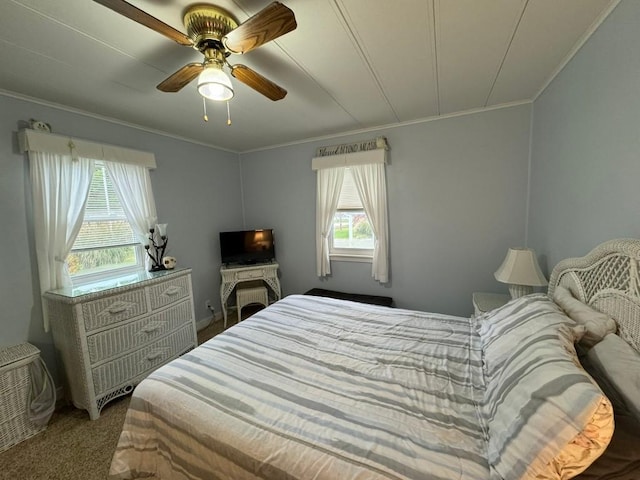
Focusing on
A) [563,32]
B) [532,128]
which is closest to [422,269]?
[532,128]

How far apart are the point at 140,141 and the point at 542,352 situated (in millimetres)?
3546

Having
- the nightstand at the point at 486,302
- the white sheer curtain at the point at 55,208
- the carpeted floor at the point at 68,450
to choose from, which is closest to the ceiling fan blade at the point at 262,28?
the white sheer curtain at the point at 55,208

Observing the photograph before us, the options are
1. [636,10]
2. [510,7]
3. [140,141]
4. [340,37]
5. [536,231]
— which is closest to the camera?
[636,10]

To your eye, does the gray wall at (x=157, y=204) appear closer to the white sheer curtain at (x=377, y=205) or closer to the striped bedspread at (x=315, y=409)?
the striped bedspread at (x=315, y=409)

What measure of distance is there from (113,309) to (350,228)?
8.35 ft

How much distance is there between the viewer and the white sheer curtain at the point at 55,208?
1.99 m

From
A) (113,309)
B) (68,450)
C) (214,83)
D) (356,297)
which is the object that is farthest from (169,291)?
(356,297)

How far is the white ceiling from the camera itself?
4.02 feet

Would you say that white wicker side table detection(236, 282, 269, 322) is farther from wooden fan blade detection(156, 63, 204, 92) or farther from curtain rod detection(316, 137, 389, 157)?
wooden fan blade detection(156, 63, 204, 92)

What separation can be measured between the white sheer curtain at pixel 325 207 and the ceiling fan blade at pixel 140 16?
7.16 feet

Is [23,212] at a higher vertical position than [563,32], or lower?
lower

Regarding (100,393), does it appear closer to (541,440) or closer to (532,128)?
(541,440)

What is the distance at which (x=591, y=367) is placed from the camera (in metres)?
1.04

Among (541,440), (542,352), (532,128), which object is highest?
(532,128)
